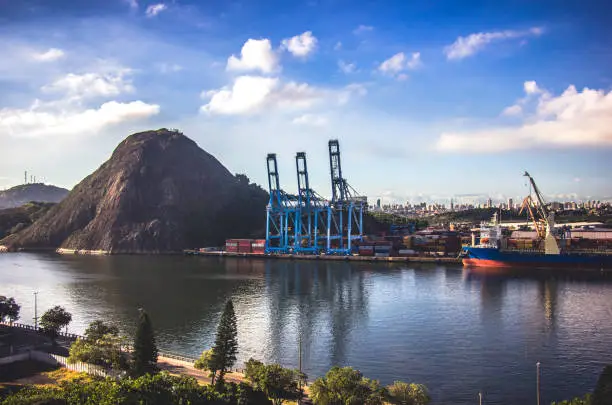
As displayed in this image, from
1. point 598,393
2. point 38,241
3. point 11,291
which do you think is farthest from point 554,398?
point 38,241

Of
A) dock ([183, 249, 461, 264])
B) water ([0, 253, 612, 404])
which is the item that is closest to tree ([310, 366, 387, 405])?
water ([0, 253, 612, 404])

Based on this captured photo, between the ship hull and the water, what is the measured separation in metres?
3.47

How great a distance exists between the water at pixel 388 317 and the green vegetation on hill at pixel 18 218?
5882 centimetres

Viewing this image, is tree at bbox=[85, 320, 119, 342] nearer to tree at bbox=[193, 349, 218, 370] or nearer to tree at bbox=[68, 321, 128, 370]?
tree at bbox=[68, 321, 128, 370]

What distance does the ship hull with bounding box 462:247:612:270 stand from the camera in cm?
5769

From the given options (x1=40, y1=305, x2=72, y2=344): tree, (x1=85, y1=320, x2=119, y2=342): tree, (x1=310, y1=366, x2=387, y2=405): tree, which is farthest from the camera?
(x1=40, y1=305, x2=72, y2=344): tree

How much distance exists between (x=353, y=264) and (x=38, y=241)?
65765mm

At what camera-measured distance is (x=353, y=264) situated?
68.2 m

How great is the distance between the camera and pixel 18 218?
11725cm

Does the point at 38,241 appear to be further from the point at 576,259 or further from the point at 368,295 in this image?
the point at 576,259

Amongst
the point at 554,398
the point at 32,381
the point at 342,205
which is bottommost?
the point at 554,398

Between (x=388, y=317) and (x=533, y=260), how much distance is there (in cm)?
3281

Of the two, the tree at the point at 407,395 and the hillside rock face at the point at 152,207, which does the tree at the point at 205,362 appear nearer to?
the tree at the point at 407,395

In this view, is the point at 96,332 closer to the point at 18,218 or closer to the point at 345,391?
the point at 345,391
